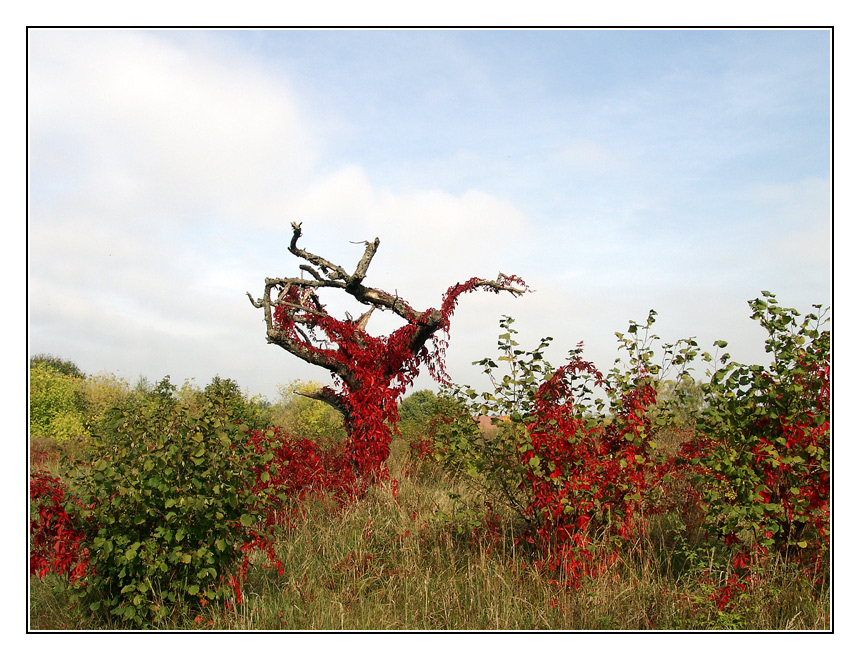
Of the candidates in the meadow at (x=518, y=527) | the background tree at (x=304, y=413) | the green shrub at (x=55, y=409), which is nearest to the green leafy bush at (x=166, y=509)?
the meadow at (x=518, y=527)

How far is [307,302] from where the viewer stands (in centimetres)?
823

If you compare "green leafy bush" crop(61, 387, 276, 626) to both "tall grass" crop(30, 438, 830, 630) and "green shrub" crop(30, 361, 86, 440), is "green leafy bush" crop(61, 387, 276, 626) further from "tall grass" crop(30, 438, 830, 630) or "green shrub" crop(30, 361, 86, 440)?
"green shrub" crop(30, 361, 86, 440)

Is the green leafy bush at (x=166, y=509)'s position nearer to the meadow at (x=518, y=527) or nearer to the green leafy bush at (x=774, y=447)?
the meadow at (x=518, y=527)

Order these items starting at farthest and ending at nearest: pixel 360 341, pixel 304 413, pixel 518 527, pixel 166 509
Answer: pixel 304 413 < pixel 360 341 < pixel 518 527 < pixel 166 509

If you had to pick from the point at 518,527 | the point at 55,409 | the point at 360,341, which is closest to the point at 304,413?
the point at 55,409

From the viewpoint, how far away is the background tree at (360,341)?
7734 mm

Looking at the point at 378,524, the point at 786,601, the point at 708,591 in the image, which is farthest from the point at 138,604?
the point at 786,601

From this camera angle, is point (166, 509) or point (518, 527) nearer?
point (166, 509)

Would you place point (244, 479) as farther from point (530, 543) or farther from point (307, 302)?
point (307, 302)

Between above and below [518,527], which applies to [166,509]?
above

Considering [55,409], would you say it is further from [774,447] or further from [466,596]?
[774,447]

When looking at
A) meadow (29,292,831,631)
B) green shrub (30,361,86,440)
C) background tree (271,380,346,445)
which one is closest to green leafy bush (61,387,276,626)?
meadow (29,292,831,631)


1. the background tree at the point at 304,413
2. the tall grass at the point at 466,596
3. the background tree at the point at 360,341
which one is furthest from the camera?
the background tree at the point at 304,413

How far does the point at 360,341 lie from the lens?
8094 mm
